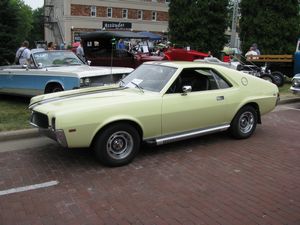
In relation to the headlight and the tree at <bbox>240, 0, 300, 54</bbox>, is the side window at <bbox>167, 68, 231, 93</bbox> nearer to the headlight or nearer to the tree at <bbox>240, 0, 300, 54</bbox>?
Answer: the headlight

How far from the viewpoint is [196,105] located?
21.0 feet

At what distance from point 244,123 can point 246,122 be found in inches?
2.0

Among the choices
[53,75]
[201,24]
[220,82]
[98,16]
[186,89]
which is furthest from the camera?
[98,16]

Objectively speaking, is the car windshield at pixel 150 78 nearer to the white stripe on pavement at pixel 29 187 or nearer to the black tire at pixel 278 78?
the white stripe on pavement at pixel 29 187

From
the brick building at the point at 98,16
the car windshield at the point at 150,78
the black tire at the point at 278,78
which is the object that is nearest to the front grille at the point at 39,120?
the car windshield at the point at 150,78

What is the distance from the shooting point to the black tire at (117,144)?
550cm

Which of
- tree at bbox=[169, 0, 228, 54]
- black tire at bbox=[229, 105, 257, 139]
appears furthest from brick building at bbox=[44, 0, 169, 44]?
black tire at bbox=[229, 105, 257, 139]

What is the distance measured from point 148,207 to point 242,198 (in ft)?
3.67

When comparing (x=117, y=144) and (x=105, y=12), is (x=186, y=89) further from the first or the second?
(x=105, y=12)

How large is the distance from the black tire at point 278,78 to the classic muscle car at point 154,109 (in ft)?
26.6

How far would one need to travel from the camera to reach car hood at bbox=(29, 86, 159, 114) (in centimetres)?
551

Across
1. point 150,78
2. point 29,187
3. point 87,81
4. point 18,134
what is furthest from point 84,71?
point 29,187

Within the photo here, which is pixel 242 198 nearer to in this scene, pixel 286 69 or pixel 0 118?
pixel 0 118

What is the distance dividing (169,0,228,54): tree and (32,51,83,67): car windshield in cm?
1469
